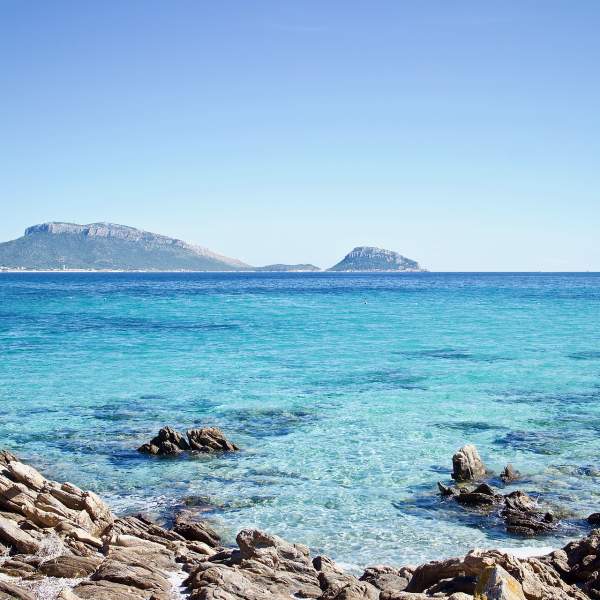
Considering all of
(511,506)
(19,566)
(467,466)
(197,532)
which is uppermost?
(467,466)

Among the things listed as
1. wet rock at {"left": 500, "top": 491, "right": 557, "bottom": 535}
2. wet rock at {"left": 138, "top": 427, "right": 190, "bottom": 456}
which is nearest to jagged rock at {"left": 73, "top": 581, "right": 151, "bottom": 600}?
wet rock at {"left": 500, "top": 491, "right": 557, "bottom": 535}

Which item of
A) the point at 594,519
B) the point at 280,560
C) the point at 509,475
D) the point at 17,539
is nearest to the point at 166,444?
the point at 17,539

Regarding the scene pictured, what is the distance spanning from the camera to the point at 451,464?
69.9 ft

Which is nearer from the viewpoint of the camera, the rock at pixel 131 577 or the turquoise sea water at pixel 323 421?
the rock at pixel 131 577

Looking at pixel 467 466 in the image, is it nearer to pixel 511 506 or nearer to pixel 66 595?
pixel 511 506

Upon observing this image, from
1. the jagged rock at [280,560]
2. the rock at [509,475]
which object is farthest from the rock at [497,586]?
the rock at [509,475]

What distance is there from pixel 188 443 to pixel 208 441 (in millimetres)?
685

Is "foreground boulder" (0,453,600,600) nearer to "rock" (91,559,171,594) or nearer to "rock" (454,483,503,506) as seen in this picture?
"rock" (91,559,171,594)

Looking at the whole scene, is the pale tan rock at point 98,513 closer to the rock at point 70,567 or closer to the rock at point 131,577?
the rock at point 70,567

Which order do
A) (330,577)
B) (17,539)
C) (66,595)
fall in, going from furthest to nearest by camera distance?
(17,539) < (330,577) < (66,595)

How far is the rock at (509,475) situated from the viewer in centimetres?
1972

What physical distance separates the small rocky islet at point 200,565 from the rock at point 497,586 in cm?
2

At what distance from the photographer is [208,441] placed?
22812 millimetres

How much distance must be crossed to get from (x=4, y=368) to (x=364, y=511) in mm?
28589
